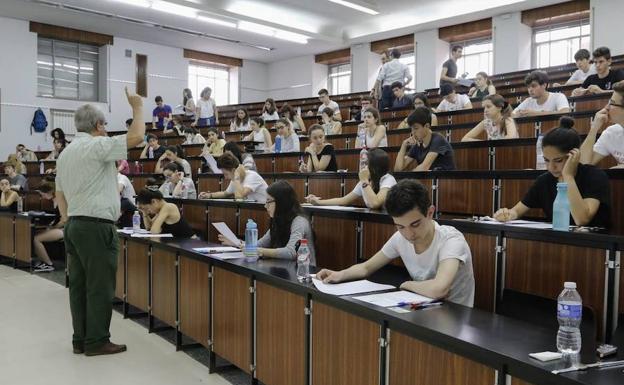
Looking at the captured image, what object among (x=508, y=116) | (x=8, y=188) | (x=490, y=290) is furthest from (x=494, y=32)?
(x=490, y=290)

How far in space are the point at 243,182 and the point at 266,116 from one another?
5711 mm

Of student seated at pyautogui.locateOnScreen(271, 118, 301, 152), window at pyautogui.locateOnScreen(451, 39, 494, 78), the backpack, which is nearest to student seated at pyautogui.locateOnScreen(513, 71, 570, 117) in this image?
student seated at pyautogui.locateOnScreen(271, 118, 301, 152)

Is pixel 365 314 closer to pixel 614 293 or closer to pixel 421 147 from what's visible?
pixel 614 293

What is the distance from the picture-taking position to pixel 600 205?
248cm

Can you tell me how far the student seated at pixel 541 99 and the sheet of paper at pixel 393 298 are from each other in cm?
354

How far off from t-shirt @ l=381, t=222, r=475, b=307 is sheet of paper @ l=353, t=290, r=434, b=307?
15 centimetres

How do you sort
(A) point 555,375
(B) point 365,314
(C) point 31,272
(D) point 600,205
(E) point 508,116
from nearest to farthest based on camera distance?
1. (A) point 555,375
2. (B) point 365,314
3. (D) point 600,205
4. (E) point 508,116
5. (C) point 31,272

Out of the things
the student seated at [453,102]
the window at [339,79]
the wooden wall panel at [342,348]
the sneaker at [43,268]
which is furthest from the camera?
the window at [339,79]

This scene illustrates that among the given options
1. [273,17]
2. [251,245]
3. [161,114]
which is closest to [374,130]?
[251,245]

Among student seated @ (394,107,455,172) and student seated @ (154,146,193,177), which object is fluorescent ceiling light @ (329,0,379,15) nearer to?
student seated @ (154,146,193,177)

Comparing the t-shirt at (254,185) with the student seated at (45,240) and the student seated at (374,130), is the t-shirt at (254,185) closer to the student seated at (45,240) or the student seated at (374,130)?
the student seated at (374,130)

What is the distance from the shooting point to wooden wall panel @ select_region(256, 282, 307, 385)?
94.3 inches

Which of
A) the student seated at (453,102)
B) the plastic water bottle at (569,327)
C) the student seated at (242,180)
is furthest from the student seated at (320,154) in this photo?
the plastic water bottle at (569,327)

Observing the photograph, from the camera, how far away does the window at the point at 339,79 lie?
16.8 meters
